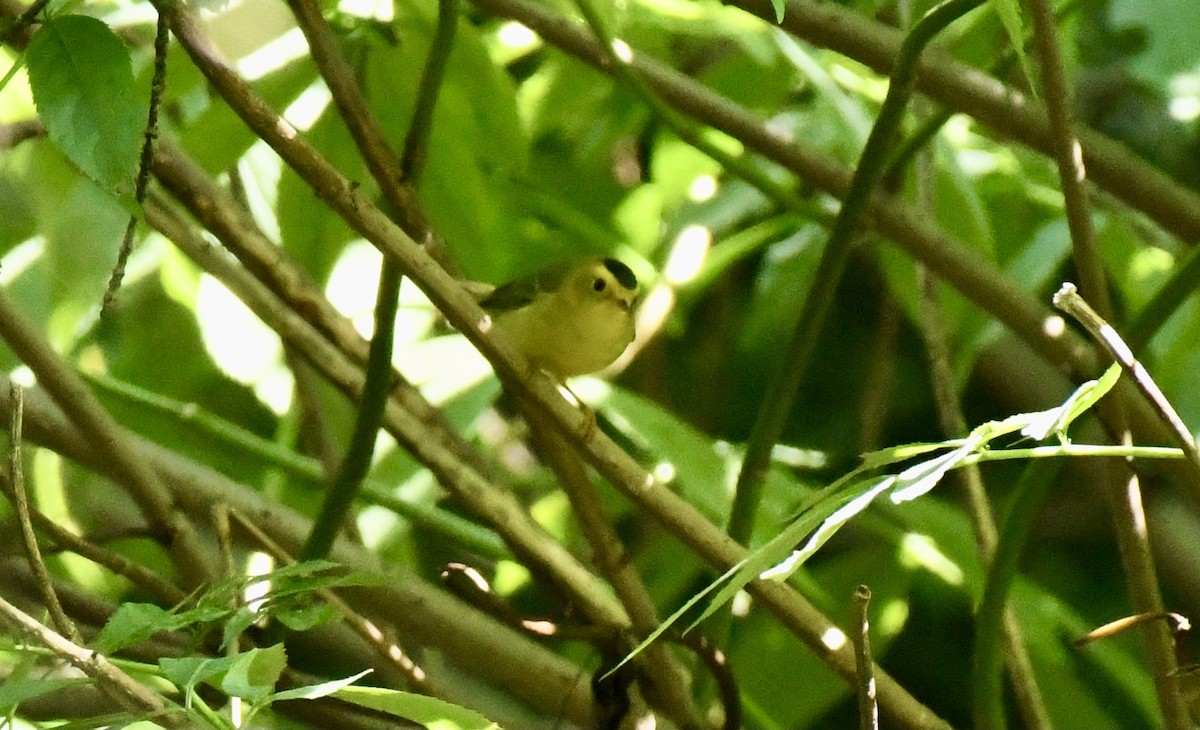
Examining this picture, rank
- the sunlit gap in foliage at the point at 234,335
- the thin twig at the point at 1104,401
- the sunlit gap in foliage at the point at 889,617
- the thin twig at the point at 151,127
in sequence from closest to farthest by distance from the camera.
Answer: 1. the thin twig at the point at 151,127
2. the thin twig at the point at 1104,401
3. the sunlit gap in foliage at the point at 234,335
4. the sunlit gap in foliage at the point at 889,617

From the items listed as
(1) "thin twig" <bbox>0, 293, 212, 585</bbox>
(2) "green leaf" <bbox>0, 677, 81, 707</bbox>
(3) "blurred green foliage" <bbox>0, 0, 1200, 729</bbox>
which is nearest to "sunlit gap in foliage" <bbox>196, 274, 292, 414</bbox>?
(3) "blurred green foliage" <bbox>0, 0, 1200, 729</bbox>

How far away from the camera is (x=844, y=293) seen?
2002mm

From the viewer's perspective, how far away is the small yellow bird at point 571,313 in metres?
1.54

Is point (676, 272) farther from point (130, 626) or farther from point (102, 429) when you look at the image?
point (130, 626)

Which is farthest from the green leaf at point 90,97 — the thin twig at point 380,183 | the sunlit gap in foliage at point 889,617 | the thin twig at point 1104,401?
the sunlit gap in foliage at point 889,617

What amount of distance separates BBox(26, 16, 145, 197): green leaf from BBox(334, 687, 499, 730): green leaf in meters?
0.23

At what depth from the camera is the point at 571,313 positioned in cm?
153

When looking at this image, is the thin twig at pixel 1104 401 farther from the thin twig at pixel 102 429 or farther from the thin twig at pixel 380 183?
the thin twig at pixel 102 429

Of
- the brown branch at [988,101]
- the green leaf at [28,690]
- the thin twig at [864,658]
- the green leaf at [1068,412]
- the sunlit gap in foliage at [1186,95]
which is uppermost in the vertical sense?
the sunlit gap in foliage at [1186,95]

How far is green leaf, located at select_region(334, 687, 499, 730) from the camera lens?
1.69 ft

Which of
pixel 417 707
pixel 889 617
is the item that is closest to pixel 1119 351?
pixel 417 707

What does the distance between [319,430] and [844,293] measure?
0.98 m

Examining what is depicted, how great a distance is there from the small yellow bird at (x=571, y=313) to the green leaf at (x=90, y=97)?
0.92 metres

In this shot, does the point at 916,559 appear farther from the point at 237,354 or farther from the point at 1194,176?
the point at 1194,176
